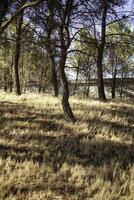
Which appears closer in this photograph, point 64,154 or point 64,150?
point 64,154

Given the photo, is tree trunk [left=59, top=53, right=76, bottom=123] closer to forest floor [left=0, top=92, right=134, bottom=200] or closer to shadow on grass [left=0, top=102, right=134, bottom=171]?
forest floor [left=0, top=92, right=134, bottom=200]

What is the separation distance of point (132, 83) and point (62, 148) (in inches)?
1735

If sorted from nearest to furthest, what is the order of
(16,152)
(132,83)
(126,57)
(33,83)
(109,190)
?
(109,190)
(16,152)
(126,57)
(33,83)
(132,83)

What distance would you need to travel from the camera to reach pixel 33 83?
167 ft

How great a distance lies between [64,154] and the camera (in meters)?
11.1

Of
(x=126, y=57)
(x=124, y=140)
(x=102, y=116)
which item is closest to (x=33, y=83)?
(x=126, y=57)

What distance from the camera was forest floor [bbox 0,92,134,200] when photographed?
8.49 m

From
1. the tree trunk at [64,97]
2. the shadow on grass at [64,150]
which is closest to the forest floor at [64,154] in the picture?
the shadow on grass at [64,150]

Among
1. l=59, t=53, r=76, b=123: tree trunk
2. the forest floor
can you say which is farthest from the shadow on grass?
l=59, t=53, r=76, b=123: tree trunk

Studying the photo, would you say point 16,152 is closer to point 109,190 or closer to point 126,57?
point 109,190

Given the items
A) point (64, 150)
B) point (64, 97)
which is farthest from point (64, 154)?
point (64, 97)

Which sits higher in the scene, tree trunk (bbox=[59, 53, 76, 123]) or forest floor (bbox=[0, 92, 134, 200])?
tree trunk (bbox=[59, 53, 76, 123])

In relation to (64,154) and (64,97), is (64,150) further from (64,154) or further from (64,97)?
(64,97)

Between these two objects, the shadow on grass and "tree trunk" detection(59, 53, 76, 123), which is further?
"tree trunk" detection(59, 53, 76, 123)
